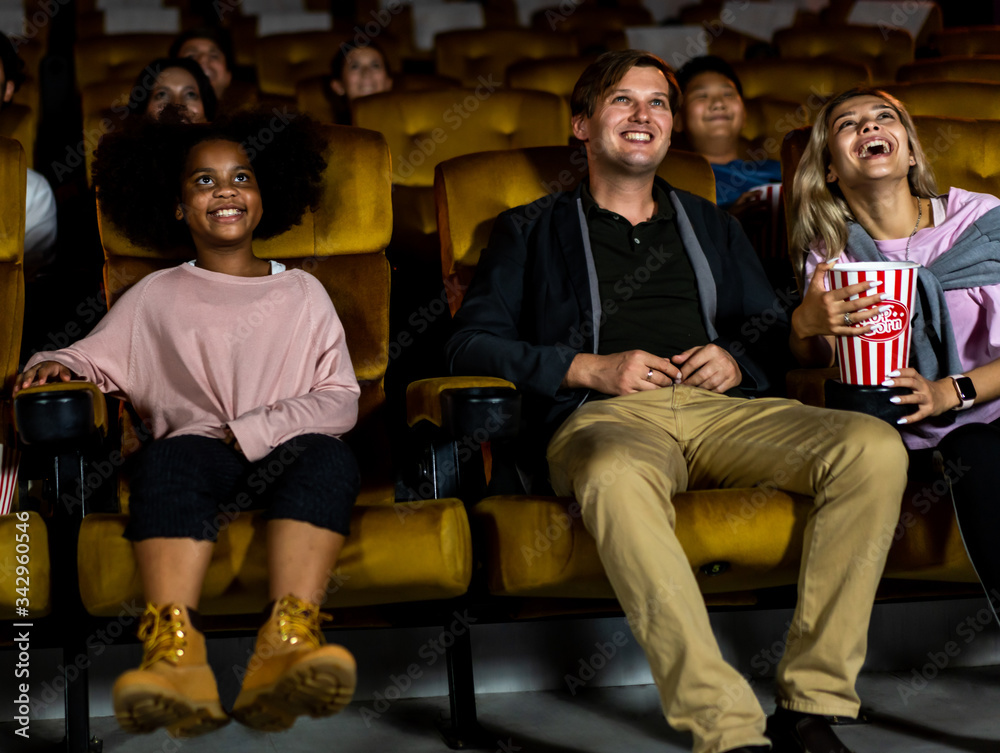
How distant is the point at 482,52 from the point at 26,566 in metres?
3.33

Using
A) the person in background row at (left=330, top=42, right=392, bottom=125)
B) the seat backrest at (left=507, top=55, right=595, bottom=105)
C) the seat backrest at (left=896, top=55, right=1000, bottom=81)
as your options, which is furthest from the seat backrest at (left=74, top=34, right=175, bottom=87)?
the seat backrest at (left=896, top=55, right=1000, bottom=81)

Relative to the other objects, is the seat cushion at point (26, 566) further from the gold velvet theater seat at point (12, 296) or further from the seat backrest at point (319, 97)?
the seat backrest at point (319, 97)

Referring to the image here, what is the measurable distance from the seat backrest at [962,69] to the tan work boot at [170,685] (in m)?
3.23

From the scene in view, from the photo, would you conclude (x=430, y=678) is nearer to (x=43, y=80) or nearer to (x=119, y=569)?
(x=119, y=569)

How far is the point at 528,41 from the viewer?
428cm

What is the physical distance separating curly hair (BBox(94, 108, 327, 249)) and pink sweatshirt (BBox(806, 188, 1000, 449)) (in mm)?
858

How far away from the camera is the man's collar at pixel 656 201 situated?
1.75 m

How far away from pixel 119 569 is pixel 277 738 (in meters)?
0.37

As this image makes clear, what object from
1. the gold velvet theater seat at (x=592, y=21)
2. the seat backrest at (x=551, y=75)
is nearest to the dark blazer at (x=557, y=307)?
the seat backrest at (x=551, y=75)

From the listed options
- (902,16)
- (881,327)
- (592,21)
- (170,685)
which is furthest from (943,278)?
(902,16)

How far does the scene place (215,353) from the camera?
1563 millimetres

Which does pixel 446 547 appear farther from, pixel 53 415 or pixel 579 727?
pixel 53 415

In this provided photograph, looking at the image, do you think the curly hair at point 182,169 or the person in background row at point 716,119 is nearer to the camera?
the curly hair at point 182,169

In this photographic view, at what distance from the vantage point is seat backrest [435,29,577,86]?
418cm
